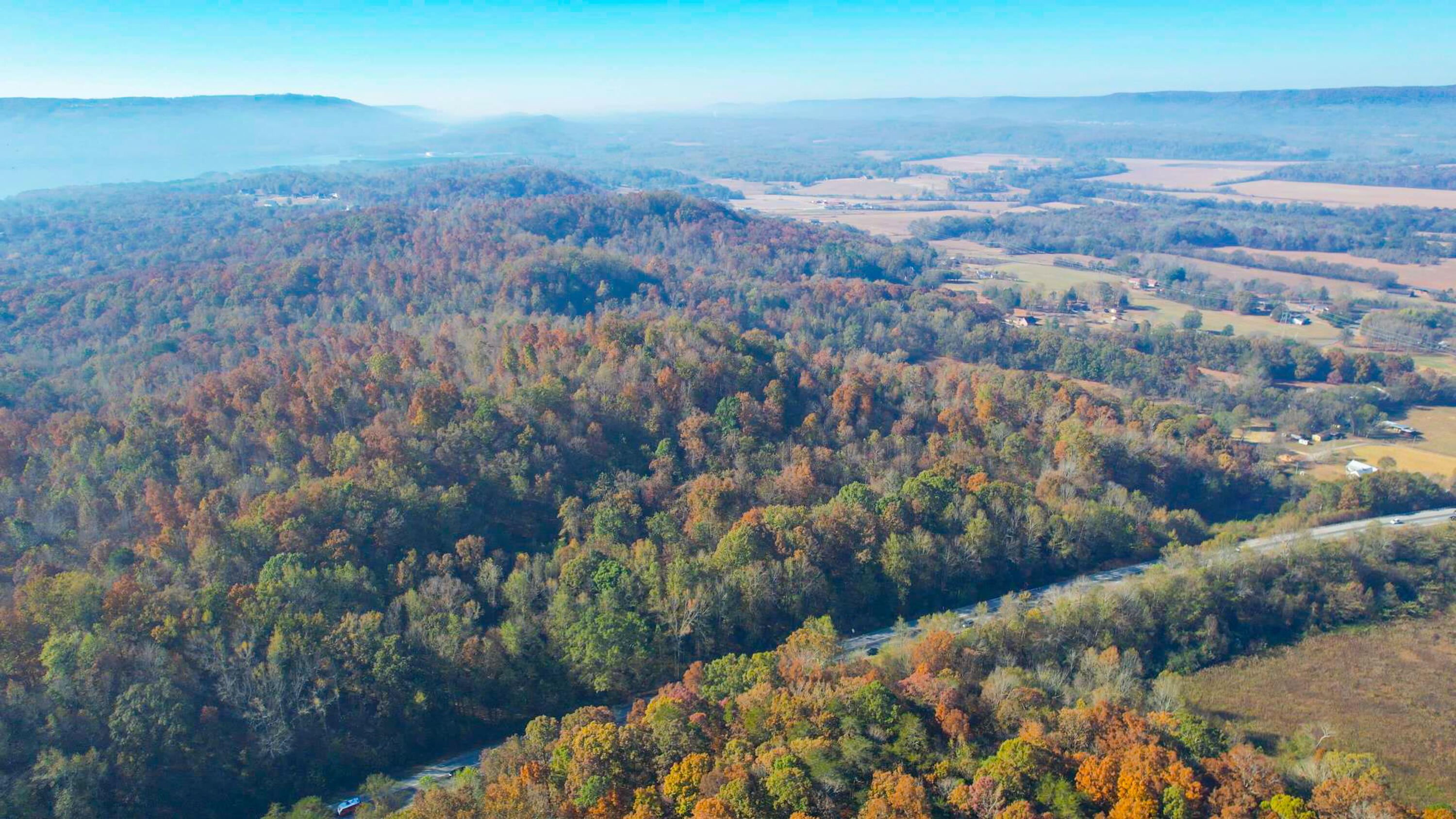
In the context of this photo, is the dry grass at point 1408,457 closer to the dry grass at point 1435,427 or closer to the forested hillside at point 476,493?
the dry grass at point 1435,427

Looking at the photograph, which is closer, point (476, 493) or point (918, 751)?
point (918, 751)

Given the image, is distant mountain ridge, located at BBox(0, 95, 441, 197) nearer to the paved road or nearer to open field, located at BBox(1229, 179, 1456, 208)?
the paved road

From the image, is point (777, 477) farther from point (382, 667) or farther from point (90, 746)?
point (90, 746)

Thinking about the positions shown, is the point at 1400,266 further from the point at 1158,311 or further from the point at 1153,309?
the point at 1158,311

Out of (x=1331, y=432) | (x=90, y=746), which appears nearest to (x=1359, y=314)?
(x=1331, y=432)

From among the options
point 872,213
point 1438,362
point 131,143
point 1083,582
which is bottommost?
point 1083,582

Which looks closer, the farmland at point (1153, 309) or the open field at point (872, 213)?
the farmland at point (1153, 309)

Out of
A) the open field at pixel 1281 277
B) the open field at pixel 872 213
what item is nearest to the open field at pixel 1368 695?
the open field at pixel 1281 277

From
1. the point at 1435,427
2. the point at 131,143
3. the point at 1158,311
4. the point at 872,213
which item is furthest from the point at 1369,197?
the point at 131,143

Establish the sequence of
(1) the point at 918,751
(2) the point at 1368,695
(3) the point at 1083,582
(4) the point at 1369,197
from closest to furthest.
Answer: (1) the point at 918,751 < (2) the point at 1368,695 < (3) the point at 1083,582 < (4) the point at 1369,197
